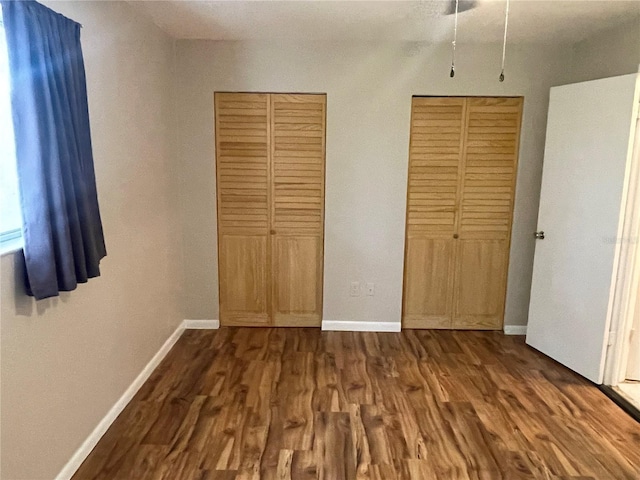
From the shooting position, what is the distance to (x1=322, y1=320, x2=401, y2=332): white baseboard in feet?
13.2

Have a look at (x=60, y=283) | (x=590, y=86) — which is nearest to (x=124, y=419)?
(x=60, y=283)

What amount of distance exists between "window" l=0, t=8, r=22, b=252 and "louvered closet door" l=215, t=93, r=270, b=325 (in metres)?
2.01

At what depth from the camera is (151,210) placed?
319 cm

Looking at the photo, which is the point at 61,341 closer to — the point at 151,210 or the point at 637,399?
the point at 151,210

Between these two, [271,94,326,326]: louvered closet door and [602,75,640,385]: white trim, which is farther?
[271,94,326,326]: louvered closet door

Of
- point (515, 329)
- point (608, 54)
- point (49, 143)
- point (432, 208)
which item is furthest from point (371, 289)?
point (49, 143)

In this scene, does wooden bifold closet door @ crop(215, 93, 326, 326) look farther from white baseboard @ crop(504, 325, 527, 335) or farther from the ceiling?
white baseboard @ crop(504, 325, 527, 335)

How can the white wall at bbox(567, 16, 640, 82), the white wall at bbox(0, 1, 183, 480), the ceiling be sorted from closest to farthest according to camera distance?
1. the white wall at bbox(0, 1, 183, 480)
2. the ceiling
3. the white wall at bbox(567, 16, 640, 82)

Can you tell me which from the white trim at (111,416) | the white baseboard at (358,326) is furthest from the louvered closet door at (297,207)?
the white trim at (111,416)

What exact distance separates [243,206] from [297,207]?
44 cm

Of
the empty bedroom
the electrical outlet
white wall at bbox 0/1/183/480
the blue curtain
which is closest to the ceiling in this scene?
Result: the empty bedroom

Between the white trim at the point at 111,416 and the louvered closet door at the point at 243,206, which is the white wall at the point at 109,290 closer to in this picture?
the white trim at the point at 111,416

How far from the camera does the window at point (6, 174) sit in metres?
1.80

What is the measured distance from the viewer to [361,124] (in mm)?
3740
